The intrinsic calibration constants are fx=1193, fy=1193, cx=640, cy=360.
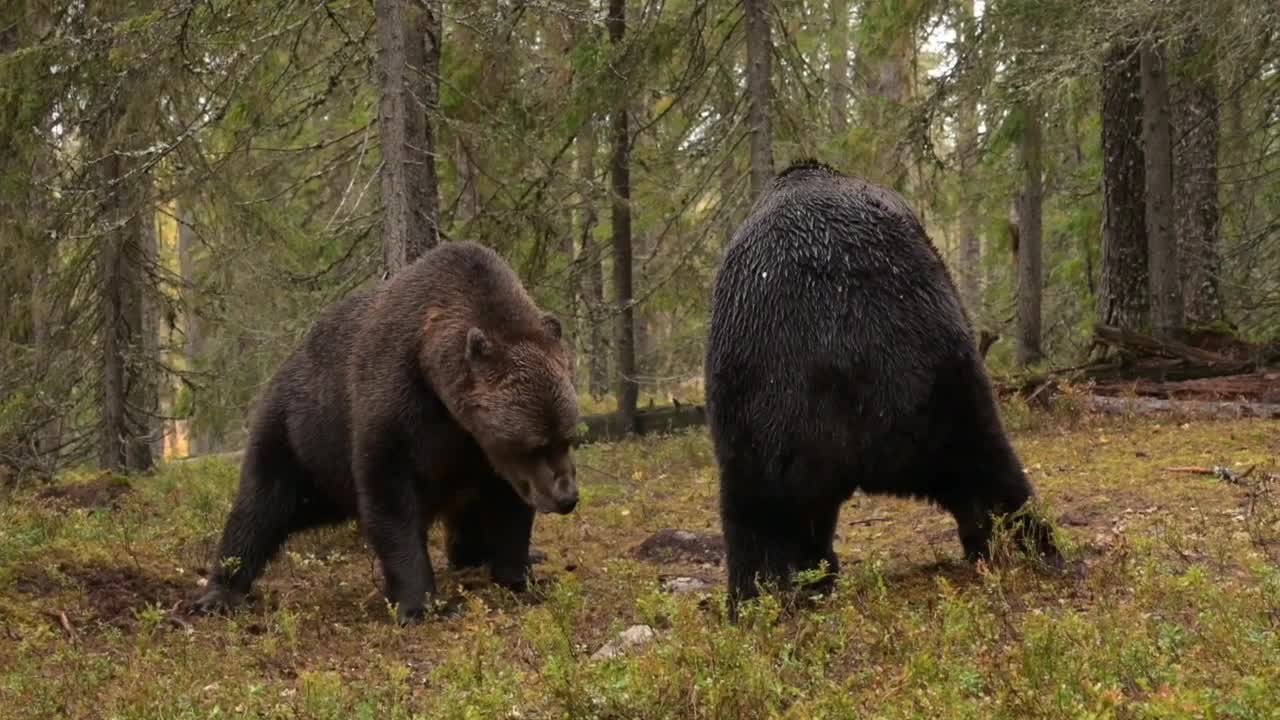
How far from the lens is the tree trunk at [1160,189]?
13.3m

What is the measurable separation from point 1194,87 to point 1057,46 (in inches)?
161

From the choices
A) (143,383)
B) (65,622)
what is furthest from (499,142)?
(65,622)

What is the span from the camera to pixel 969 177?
17.9 meters

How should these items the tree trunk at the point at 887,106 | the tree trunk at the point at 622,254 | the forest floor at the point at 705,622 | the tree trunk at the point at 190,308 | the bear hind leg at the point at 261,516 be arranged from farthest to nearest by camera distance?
the tree trunk at the point at 622,254 < the tree trunk at the point at 190,308 < the tree trunk at the point at 887,106 < the bear hind leg at the point at 261,516 < the forest floor at the point at 705,622

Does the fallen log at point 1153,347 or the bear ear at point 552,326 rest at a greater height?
the bear ear at point 552,326

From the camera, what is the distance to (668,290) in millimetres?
17703

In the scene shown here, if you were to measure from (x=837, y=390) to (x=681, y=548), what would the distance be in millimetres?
4007

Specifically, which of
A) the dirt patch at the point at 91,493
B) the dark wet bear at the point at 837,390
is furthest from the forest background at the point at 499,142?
the dark wet bear at the point at 837,390

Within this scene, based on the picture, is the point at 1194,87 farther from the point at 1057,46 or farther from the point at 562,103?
the point at 562,103

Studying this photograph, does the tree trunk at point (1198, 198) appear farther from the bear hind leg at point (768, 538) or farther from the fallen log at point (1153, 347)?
the bear hind leg at point (768, 538)

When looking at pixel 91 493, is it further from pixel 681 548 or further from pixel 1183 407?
pixel 1183 407

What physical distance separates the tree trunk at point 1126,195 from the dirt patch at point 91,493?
1129 centimetres

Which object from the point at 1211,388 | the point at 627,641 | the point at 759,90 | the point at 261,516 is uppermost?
the point at 759,90

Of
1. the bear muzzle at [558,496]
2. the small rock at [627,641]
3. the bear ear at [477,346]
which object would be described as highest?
the bear ear at [477,346]
